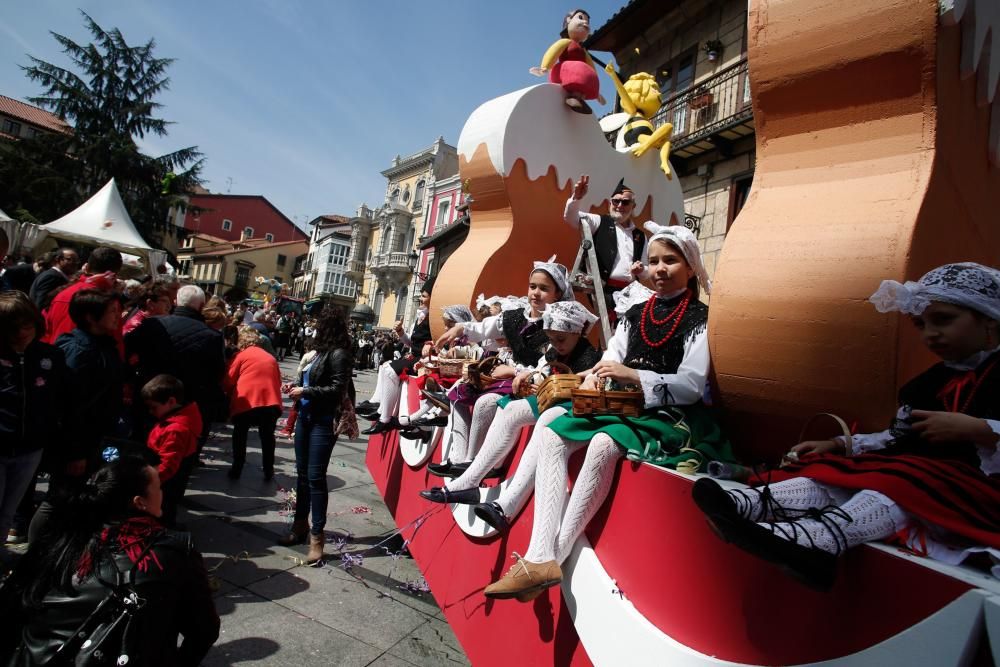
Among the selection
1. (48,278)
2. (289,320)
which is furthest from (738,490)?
(289,320)

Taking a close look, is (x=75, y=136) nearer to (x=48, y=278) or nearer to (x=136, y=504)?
(x=48, y=278)

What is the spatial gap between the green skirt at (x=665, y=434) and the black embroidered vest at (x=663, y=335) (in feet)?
0.78

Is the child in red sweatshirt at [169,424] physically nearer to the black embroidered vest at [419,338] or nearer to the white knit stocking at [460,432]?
→ the white knit stocking at [460,432]

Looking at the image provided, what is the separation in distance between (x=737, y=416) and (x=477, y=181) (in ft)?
11.6

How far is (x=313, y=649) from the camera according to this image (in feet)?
8.57

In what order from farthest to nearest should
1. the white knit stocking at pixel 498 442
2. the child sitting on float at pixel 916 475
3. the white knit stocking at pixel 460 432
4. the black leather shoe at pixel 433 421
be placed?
the black leather shoe at pixel 433 421
the white knit stocking at pixel 460 432
the white knit stocking at pixel 498 442
the child sitting on float at pixel 916 475

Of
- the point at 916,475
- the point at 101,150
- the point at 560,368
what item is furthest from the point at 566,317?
the point at 101,150

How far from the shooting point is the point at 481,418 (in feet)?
10.4

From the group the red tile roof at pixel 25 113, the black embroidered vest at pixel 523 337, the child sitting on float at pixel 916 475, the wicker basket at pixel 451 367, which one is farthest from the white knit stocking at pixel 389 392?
the red tile roof at pixel 25 113

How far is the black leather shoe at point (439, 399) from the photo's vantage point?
3748 mm

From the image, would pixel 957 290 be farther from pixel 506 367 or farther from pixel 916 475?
pixel 506 367

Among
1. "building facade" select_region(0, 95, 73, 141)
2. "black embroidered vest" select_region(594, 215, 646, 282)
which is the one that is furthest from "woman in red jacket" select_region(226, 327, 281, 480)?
"building facade" select_region(0, 95, 73, 141)

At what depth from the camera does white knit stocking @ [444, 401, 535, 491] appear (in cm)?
262

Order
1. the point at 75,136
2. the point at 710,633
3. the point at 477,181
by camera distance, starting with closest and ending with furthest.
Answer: the point at 710,633 < the point at 477,181 < the point at 75,136
